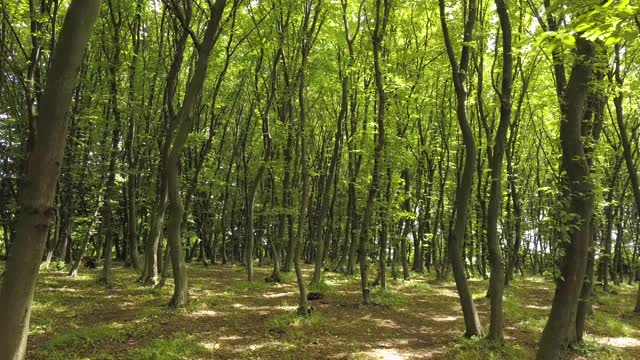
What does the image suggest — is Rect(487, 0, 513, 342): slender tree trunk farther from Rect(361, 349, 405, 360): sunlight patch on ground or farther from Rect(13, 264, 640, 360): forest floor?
Rect(361, 349, 405, 360): sunlight patch on ground

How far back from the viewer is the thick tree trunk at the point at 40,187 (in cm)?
331

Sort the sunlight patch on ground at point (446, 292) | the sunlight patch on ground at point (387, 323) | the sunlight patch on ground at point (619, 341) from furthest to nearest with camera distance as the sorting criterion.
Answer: the sunlight patch on ground at point (446, 292) → the sunlight patch on ground at point (387, 323) → the sunlight patch on ground at point (619, 341)

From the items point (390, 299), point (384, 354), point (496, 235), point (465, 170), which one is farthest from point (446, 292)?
point (384, 354)

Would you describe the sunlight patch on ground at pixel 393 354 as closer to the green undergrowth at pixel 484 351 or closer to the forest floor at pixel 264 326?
the forest floor at pixel 264 326

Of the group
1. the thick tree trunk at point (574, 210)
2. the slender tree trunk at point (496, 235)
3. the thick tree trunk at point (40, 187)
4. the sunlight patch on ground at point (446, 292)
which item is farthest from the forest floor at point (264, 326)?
the thick tree trunk at point (40, 187)

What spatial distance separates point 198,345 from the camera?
936 cm

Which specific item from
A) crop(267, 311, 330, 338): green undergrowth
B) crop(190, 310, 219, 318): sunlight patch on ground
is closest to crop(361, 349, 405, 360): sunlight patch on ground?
crop(267, 311, 330, 338): green undergrowth

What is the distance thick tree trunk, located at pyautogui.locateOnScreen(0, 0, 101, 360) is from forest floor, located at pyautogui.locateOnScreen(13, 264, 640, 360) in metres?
5.50

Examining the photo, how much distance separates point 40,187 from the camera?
3.37 metres

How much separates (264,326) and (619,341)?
1026cm

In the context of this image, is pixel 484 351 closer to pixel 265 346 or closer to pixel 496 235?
pixel 496 235

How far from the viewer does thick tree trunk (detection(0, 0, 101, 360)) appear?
3314 mm

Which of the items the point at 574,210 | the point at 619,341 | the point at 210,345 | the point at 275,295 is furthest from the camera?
the point at 275,295

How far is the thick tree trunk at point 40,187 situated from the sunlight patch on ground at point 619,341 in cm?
1340
